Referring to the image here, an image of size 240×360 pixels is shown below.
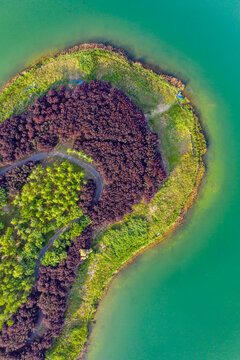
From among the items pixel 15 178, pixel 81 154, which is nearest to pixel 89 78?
pixel 81 154

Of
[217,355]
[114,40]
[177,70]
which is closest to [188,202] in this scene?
[177,70]

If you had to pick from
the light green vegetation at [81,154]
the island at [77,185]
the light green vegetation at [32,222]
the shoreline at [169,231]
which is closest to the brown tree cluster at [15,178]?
the island at [77,185]

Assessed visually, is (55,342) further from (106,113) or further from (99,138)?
(106,113)

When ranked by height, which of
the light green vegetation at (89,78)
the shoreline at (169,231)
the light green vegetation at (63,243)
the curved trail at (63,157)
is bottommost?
the shoreline at (169,231)

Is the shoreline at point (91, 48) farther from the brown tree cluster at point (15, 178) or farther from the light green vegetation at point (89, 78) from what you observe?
the brown tree cluster at point (15, 178)

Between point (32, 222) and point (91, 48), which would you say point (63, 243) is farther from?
point (91, 48)
